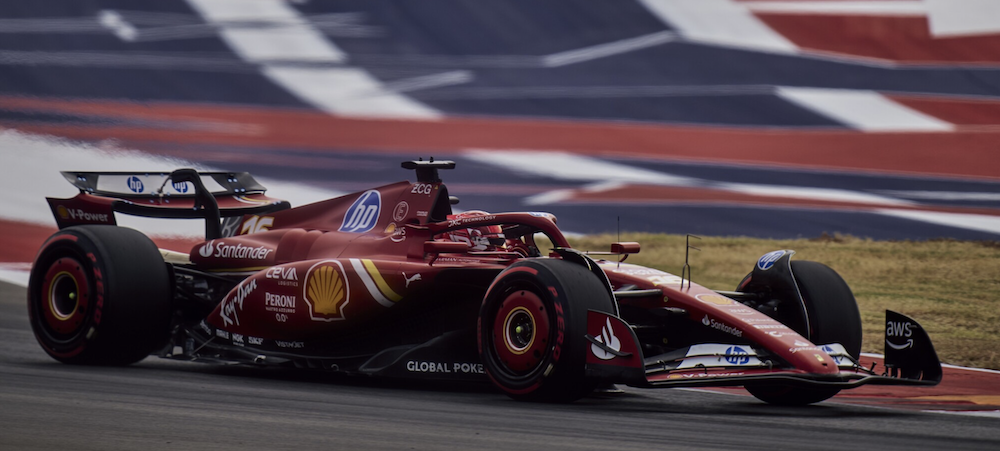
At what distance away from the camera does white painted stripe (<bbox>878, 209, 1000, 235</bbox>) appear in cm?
1650

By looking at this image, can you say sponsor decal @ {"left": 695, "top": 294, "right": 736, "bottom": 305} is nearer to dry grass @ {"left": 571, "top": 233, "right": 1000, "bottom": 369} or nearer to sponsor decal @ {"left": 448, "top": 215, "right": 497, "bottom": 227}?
sponsor decal @ {"left": 448, "top": 215, "right": 497, "bottom": 227}

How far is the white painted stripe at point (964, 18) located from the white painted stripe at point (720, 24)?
8.13 feet

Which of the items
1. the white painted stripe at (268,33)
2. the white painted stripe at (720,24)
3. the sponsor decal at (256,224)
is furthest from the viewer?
the white painted stripe at (268,33)

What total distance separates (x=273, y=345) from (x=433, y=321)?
1.32m

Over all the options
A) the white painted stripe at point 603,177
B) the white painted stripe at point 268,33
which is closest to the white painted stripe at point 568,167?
the white painted stripe at point 603,177

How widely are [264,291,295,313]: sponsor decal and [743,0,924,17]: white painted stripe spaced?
55.2 ft

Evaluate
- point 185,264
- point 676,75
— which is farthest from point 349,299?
point 676,75

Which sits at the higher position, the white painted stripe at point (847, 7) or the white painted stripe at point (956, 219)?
the white painted stripe at point (847, 7)

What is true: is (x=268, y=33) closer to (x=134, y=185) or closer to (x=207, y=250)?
(x=134, y=185)

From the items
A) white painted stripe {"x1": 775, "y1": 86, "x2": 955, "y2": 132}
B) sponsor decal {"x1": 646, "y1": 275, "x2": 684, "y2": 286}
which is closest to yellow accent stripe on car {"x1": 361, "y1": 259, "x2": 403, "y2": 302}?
sponsor decal {"x1": 646, "y1": 275, "x2": 684, "y2": 286}

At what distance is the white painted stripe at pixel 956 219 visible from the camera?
16500mm

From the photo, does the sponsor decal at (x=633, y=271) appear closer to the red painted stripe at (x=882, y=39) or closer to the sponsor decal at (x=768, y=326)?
the sponsor decal at (x=768, y=326)

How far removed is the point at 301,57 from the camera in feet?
79.9

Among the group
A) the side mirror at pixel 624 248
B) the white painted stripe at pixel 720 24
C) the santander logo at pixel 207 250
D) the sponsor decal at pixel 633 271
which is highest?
the white painted stripe at pixel 720 24
